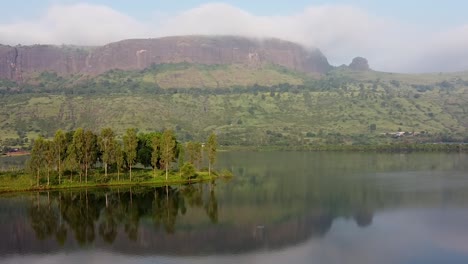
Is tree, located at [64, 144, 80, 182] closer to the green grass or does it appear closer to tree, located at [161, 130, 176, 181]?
the green grass

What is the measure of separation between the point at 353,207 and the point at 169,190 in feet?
130

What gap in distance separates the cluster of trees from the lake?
837cm

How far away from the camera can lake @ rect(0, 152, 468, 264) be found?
56906 millimetres

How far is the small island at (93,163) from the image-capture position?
102 m

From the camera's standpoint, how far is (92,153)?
107000 millimetres

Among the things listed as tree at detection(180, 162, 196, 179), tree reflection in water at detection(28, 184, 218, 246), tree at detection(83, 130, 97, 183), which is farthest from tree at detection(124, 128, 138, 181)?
tree at detection(180, 162, 196, 179)

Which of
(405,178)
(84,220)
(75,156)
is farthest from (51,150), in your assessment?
(405,178)

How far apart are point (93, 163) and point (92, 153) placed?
4.90 m

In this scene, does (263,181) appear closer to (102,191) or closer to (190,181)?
(190,181)

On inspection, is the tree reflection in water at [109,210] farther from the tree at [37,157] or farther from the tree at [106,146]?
the tree at [106,146]

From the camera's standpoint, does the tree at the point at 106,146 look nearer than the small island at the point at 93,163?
No

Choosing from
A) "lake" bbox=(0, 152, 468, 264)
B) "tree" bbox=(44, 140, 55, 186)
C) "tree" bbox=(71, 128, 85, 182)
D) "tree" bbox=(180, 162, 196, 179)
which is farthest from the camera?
"tree" bbox=(180, 162, 196, 179)

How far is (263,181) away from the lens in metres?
119

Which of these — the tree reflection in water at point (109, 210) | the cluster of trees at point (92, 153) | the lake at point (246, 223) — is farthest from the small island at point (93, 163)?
the tree reflection in water at point (109, 210)
